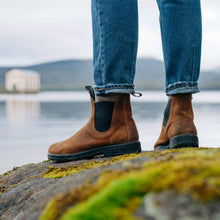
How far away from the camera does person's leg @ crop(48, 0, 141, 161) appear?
4.50ft

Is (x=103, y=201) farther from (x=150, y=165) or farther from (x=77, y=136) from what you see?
(x=77, y=136)

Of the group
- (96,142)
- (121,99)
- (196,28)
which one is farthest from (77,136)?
(196,28)

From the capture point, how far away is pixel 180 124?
154 centimetres

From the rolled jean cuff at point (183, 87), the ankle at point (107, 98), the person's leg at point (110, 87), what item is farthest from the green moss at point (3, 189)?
the rolled jean cuff at point (183, 87)

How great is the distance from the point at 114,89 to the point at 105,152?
1.13 ft

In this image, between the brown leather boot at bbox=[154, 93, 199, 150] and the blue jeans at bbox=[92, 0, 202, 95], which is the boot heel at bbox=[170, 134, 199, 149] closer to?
the brown leather boot at bbox=[154, 93, 199, 150]

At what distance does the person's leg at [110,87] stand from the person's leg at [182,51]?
18cm

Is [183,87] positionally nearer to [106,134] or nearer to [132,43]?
[132,43]

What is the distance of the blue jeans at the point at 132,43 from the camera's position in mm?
1371

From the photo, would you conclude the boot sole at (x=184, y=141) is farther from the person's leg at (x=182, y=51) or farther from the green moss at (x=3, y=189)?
the green moss at (x=3, y=189)

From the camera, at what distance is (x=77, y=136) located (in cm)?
153

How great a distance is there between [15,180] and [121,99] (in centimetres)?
68

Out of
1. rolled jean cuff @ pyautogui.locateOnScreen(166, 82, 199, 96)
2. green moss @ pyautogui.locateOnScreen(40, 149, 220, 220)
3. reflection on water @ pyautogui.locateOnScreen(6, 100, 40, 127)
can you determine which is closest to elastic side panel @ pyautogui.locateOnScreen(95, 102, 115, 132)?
rolled jean cuff @ pyautogui.locateOnScreen(166, 82, 199, 96)

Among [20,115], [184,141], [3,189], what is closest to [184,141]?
[184,141]
